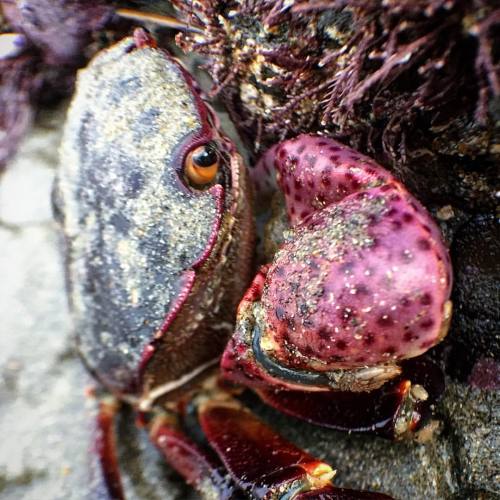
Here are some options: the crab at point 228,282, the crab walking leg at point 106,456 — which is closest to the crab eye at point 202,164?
the crab at point 228,282

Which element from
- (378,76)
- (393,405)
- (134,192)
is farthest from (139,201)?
(393,405)

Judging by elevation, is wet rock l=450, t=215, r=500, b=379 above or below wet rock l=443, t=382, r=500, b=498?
above

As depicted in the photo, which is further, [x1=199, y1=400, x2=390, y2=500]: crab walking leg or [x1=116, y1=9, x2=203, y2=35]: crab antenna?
[x1=116, y1=9, x2=203, y2=35]: crab antenna

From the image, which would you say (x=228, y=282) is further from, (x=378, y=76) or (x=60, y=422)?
(x=60, y=422)

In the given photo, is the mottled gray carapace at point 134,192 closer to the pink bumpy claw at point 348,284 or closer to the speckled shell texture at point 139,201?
the speckled shell texture at point 139,201

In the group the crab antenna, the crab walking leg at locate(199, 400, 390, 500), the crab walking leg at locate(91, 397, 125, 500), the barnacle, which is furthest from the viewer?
the crab walking leg at locate(91, 397, 125, 500)

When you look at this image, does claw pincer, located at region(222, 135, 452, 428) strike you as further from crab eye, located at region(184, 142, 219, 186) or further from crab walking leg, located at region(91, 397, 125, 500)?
crab walking leg, located at region(91, 397, 125, 500)

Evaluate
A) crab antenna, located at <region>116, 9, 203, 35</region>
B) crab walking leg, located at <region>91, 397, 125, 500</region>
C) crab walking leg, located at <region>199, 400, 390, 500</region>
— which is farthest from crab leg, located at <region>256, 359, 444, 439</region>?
crab antenna, located at <region>116, 9, 203, 35</region>

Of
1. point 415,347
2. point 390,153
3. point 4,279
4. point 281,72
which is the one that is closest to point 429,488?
point 415,347
